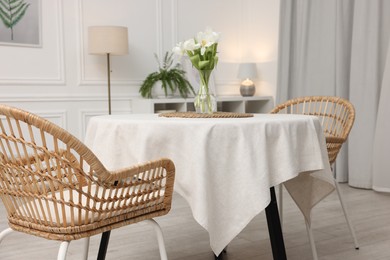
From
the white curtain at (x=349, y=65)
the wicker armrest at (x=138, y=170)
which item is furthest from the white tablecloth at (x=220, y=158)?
the white curtain at (x=349, y=65)

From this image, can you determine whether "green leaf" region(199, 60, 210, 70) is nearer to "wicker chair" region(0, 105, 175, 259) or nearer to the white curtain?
"wicker chair" region(0, 105, 175, 259)

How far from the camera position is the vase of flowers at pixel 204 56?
84.0 inches

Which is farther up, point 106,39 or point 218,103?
point 106,39

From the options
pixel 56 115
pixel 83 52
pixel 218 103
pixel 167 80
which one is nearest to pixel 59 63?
pixel 83 52

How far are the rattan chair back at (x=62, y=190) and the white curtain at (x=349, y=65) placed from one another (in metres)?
2.94

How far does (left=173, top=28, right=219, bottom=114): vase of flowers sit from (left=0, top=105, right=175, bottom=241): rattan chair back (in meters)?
0.67

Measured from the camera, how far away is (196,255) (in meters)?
2.57

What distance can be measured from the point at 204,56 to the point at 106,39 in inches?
82.0

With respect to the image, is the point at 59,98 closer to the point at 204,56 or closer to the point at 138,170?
the point at 204,56

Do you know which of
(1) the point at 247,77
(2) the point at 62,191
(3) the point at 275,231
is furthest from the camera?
(1) the point at 247,77

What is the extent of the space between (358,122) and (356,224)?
131 centimetres

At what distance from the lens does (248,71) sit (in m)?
5.17

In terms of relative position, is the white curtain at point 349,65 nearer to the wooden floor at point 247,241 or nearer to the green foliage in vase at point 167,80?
the wooden floor at point 247,241

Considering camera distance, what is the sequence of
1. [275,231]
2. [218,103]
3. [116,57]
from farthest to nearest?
[218,103], [116,57], [275,231]
